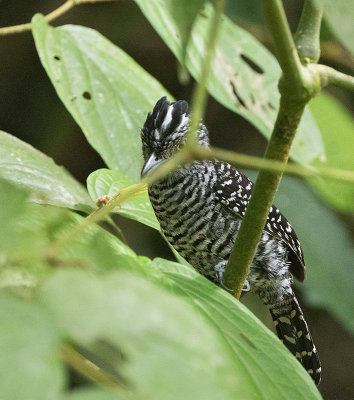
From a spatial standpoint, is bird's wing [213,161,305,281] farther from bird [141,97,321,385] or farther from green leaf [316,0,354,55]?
green leaf [316,0,354,55]

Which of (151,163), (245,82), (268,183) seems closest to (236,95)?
(245,82)

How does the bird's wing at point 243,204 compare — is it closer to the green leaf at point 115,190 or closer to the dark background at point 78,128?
A: the green leaf at point 115,190

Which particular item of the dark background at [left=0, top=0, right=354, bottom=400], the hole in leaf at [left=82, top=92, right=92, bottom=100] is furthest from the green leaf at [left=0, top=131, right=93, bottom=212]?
the dark background at [left=0, top=0, right=354, bottom=400]

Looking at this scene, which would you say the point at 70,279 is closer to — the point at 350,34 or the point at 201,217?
the point at 350,34

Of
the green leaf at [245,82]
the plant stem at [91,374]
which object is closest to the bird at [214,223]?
the green leaf at [245,82]

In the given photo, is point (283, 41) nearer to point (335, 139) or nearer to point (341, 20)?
point (341, 20)

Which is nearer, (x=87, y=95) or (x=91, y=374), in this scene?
(x=91, y=374)
